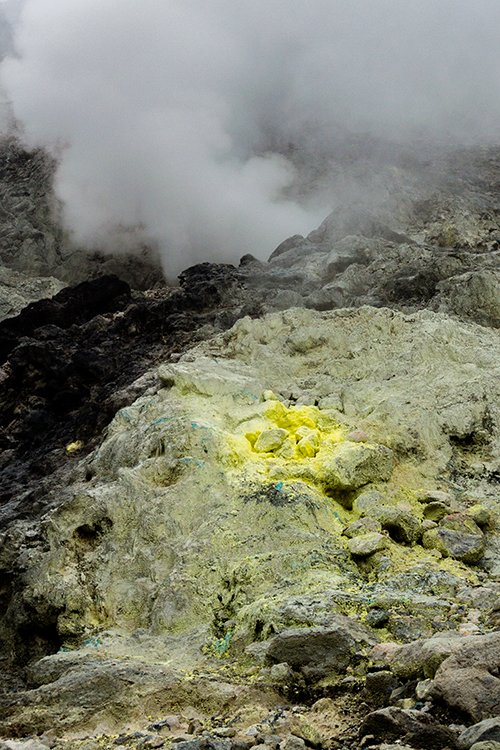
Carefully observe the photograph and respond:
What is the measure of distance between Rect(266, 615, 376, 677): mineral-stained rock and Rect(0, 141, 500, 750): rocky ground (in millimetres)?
20

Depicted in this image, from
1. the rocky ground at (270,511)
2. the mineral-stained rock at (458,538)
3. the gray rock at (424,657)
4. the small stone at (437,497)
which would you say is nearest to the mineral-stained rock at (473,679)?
the rocky ground at (270,511)

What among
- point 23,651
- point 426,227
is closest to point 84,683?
point 23,651

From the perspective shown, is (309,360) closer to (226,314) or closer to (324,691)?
(226,314)

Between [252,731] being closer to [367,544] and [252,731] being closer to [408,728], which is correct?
[408,728]

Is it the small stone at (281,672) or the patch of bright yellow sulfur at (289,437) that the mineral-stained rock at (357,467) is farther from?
the small stone at (281,672)

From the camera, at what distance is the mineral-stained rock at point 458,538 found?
363 inches

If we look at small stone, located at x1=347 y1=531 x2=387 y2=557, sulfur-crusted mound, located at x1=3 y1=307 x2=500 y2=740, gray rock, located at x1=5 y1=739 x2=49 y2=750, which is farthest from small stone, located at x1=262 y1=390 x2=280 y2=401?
gray rock, located at x1=5 y1=739 x2=49 y2=750

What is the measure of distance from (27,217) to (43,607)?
29.1 meters

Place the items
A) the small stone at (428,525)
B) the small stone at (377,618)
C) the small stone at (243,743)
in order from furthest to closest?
the small stone at (428,525)
the small stone at (377,618)
the small stone at (243,743)

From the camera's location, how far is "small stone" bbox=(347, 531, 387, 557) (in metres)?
9.20

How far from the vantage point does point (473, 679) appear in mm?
5012

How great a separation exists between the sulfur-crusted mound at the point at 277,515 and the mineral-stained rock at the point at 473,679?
4.70 feet

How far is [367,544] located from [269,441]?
9.43 feet

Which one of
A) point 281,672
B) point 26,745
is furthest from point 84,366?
point 26,745
